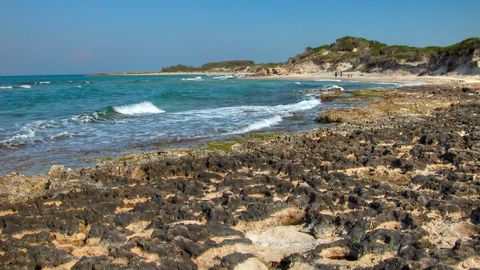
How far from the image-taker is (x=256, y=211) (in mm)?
7980

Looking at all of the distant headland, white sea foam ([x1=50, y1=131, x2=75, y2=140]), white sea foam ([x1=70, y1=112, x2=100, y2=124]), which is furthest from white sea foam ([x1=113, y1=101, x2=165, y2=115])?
the distant headland

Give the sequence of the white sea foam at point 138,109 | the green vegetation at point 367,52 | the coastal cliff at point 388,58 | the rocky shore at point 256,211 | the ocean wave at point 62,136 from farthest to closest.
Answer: the green vegetation at point 367,52 → the coastal cliff at point 388,58 → the white sea foam at point 138,109 → the ocean wave at point 62,136 → the rocky shore at point 256,211

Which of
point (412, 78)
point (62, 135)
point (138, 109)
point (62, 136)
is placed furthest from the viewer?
point (412, 78)

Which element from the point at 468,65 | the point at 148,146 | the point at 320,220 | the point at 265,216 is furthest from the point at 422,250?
the point at 468,65

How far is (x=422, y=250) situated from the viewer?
6301 mm

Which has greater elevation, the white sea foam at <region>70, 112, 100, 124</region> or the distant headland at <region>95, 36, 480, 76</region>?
the distant headland at <region>95, 36, 480, 76</region>

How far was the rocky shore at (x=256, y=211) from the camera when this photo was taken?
6.29 m

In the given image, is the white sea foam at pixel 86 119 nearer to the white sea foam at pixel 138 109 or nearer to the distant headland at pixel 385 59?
the white sea foam at pixel 138 109

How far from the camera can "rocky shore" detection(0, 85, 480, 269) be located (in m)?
6.29

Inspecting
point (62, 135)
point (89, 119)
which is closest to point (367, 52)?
point (89, 119)

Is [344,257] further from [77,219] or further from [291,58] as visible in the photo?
[291,58]

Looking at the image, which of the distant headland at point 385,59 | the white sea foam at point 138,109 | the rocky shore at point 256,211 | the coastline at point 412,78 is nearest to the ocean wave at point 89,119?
the white sea foam at point 138,109

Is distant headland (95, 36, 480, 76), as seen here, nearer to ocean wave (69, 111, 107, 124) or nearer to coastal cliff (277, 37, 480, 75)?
coastal cliff (277, 37, 480, 75)

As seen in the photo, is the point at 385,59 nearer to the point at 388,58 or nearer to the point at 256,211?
the point at 388,58
